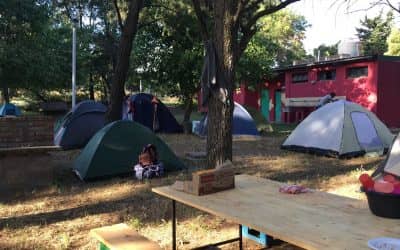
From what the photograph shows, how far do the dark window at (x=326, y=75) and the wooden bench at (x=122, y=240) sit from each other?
20510 millimetres

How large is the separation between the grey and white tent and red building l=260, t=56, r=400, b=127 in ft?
32.0

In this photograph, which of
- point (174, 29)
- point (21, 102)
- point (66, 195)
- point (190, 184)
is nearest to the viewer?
point (190, 184)

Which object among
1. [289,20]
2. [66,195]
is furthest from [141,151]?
[289,20]

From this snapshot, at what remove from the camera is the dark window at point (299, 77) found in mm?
24312

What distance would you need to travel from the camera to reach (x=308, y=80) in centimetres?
2394

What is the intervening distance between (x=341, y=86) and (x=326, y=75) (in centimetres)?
143

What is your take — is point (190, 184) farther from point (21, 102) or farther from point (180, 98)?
point (21, 102)

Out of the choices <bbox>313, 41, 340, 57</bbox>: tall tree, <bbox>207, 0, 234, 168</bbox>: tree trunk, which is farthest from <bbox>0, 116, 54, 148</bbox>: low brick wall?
<bbox>313, 41, 340, 57</bbox>: tall tree

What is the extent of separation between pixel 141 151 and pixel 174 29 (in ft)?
28.6

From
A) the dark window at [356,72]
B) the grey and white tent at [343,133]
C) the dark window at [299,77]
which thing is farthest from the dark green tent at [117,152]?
the dark window at [299,77]

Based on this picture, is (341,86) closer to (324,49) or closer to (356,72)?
(356,72)

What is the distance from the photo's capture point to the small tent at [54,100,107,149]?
456 inches

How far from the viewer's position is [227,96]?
689 centimetres

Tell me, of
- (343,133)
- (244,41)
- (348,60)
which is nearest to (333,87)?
(348,60)
